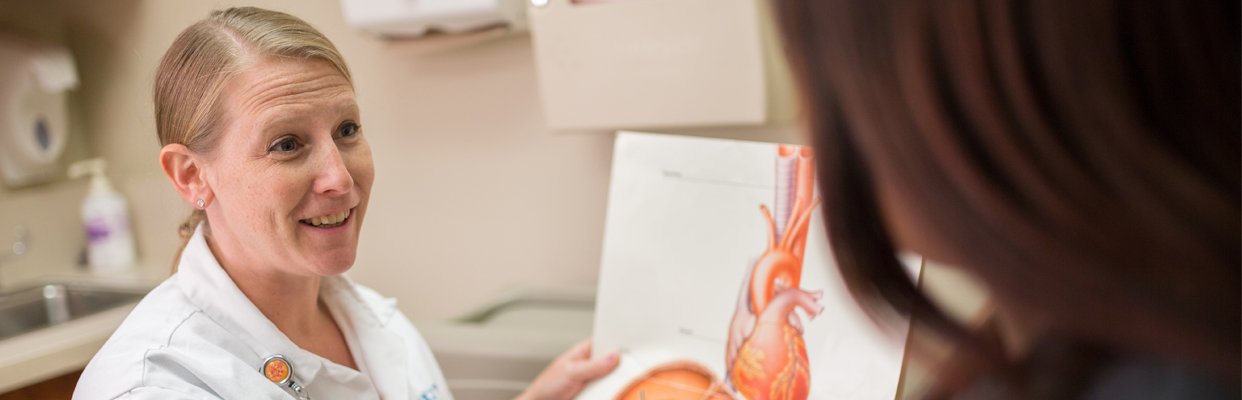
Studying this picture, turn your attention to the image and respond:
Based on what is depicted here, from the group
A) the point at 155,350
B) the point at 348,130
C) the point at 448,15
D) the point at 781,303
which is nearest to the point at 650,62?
the point at 448,15

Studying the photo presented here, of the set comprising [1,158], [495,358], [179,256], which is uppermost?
[1,158]

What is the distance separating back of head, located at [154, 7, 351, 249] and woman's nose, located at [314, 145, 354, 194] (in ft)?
0.21

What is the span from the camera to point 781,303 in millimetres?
900

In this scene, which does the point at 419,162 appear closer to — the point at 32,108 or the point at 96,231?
the point at 96,231

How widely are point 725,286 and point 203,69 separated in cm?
53

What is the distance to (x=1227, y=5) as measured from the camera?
361 mm

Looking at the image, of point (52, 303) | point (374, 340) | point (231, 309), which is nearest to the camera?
point (231, 309)

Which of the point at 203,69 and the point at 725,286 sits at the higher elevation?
the point at 203,69

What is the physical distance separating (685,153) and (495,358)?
348 millimetres

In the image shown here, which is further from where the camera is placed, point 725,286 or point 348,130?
point 725,286

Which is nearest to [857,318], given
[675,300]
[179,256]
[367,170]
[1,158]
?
[675,300]

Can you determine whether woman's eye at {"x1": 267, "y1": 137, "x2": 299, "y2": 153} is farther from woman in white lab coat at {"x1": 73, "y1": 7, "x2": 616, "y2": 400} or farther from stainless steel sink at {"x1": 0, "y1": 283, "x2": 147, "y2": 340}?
stainless steel sink at {"x1": 0, "y1": 283, "x2": 147, "y2": 340}

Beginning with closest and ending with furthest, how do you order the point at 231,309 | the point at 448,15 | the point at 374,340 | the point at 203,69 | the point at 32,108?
the point at 203,69, the point at 231,309, the point at 374,340, the point at 32,108, the point at 448,15

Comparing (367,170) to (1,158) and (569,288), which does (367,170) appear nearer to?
(569,288)
